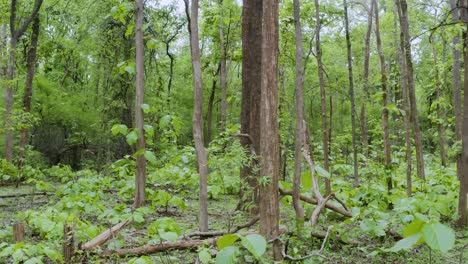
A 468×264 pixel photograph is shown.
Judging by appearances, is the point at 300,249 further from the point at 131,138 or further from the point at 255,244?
the point at 131,138

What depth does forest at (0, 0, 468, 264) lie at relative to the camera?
4.22m

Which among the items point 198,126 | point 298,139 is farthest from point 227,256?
point 198,126

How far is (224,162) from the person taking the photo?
5.59 metres

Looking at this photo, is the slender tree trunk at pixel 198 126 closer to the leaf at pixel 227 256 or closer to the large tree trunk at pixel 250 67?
the large tree trunk at pixel 250 67

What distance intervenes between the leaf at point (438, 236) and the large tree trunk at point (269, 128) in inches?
64.7

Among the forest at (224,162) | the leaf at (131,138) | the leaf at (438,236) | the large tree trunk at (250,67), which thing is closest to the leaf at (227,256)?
the forest at (224,162)

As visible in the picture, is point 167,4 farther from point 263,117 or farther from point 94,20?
point 263,117

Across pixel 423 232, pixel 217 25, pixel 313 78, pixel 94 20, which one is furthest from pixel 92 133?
pixel 423 232

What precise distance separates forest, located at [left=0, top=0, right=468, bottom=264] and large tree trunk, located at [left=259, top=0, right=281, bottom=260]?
0.01 m

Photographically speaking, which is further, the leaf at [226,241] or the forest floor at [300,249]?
the forest floor at [300,249]

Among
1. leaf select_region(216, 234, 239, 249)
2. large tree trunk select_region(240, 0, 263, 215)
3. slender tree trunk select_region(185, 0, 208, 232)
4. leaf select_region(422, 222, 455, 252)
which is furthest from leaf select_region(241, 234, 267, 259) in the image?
large tree trunk select_region(240, 0, 263, 215)

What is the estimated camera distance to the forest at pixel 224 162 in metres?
4.22

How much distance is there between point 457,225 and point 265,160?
3.46m

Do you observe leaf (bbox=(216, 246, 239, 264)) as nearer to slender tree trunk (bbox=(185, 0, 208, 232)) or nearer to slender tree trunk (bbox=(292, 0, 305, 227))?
slender tree trunk (bbox=(292, 0, 305, 227))
